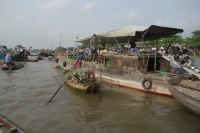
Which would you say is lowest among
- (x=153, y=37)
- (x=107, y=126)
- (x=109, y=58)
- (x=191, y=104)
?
Result: (x=107, y=126)

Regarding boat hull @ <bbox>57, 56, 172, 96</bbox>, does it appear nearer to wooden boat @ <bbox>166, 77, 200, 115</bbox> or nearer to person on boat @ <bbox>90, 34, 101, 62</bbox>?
person on boat @ <bbox>90, 34, 101, 62</bbox>

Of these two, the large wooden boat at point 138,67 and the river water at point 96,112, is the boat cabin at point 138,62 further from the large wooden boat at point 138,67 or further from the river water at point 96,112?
the river water at point 96,112

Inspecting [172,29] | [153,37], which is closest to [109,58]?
[153,37]

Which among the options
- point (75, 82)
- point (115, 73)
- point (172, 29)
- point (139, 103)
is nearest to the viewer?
point (139, 103)

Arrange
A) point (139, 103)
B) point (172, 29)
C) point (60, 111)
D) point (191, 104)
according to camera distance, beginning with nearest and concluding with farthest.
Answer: point (191, 104) → point (60, 111) → point (139, 103) → point (172, 29)

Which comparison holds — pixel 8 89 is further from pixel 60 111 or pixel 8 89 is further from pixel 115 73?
pixel 115 73

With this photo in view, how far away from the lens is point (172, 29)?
1099 cm

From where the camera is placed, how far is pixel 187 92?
7.58 m

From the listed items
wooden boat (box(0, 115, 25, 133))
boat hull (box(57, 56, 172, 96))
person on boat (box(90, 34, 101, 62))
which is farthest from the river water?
person on boat (box(90, 34, 101, 62))

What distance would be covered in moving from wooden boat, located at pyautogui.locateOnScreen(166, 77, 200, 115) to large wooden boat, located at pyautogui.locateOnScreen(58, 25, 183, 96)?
115 centimetres

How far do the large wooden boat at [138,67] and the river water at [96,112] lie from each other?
0.59 metres

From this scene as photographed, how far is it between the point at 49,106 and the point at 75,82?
213 cm

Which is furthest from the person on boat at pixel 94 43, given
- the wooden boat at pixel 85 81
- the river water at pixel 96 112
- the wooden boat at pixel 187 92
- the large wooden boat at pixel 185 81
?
the wooden boat at pixel 187 92

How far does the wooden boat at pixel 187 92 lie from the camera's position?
629 centimetres
